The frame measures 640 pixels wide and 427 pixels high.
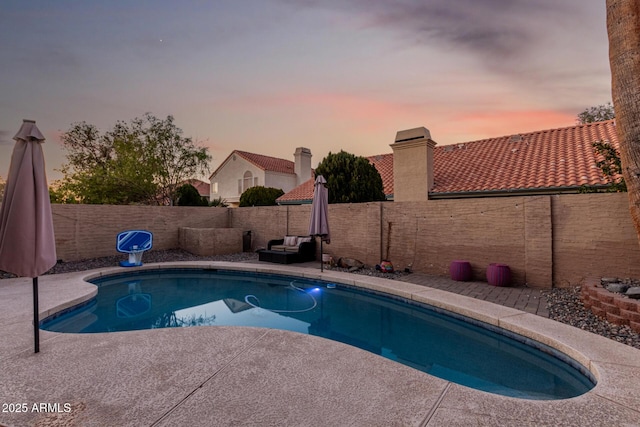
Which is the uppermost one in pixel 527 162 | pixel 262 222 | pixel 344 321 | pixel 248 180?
pixel 248 180

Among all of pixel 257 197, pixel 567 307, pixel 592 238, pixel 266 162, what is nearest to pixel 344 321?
pixel 567 307

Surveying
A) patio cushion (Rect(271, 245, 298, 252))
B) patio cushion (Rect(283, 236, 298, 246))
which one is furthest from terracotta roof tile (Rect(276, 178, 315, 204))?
patio cushion (Rect(271, 245, 298, 252))

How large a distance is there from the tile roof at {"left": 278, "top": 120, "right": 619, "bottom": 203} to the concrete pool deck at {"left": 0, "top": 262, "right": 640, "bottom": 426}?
274 inches

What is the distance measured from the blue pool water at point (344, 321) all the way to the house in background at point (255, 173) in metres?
15.3

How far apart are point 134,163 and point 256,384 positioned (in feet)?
53.1

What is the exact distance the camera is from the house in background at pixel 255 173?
76.0 feet

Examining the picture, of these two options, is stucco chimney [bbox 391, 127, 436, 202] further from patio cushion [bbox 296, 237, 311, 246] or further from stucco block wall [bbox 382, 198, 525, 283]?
patio cushion [bbox 296, 237, 311, 246]

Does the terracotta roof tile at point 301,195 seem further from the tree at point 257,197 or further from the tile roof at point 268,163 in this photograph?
the tile roof at point 268,163

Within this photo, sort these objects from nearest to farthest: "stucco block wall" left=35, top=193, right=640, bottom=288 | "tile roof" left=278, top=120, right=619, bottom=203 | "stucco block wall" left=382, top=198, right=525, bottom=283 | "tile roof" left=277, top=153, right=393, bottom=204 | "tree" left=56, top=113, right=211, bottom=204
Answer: "stucco block wall" left=35, top=193, right=640, bottom=288 < "stucco block wall" left=382, top=198, right=525, bottom=283 < "tile roof" left=278, top=120, right=619, bottom=203 < "tile roof" left=277, top=153, right=393, bottom=204 < "tree" left=56, top=113, right=211, bottom=204

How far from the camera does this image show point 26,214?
2.96 metres

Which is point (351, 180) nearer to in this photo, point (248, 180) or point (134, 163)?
point (134, 163)

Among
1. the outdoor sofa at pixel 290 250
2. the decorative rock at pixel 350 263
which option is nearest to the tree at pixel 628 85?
the decorative rock at pixel 350 263

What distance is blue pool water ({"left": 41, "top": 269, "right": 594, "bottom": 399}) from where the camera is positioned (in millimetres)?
3322

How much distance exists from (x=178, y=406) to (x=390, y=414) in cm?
154
